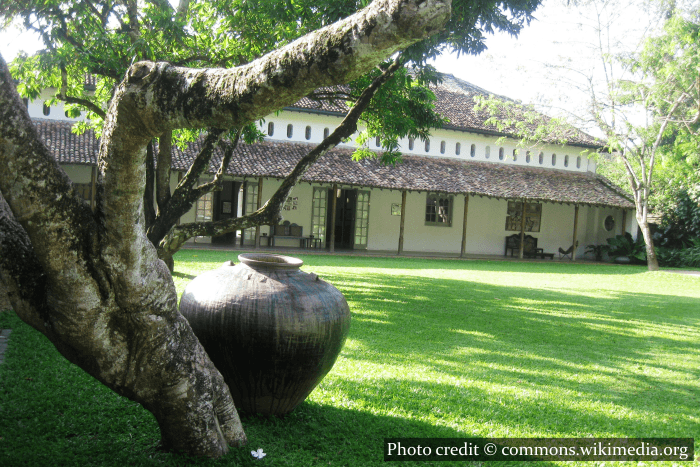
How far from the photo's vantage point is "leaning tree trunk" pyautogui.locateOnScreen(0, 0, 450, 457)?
2158 millimetres

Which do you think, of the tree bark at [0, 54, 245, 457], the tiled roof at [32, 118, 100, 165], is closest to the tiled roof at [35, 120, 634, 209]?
the tiled roof at [32, 118, 100, 165]

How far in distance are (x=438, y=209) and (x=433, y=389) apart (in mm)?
17793

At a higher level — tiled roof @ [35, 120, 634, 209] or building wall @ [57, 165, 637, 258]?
tiled roof @ [35, 120, 634, 209]

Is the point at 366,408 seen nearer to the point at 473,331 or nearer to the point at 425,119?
the point at 473,331

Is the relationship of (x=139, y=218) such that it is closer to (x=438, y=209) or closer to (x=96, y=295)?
(x=96, y=295)

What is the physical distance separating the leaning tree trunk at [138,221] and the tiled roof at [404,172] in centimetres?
1346

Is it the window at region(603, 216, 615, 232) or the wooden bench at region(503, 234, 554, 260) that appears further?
the window at region(603, 216, 615, 232)

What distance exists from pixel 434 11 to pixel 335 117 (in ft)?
61.8

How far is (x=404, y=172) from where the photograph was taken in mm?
20172

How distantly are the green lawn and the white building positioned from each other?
906cm

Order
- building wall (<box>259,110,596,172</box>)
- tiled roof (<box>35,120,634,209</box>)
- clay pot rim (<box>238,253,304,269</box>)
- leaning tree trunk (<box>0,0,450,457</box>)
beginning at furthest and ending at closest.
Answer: building wall (<box>259,110,596,172</box>)
tiled roof (<box>35,120,634,209</box>)
clay pot rim (<box>238,253,304,269</box>)
leaning tree trunk (<box>0,0,450,457</box>)

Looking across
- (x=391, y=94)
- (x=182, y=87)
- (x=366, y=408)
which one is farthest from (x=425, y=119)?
(x=182, y=87)

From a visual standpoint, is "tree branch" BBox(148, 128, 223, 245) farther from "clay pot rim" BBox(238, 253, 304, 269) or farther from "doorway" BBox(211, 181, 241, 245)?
"doorway" BBox(211, 181, 241, 245)

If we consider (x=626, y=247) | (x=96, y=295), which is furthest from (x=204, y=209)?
(x=96, y=295)
